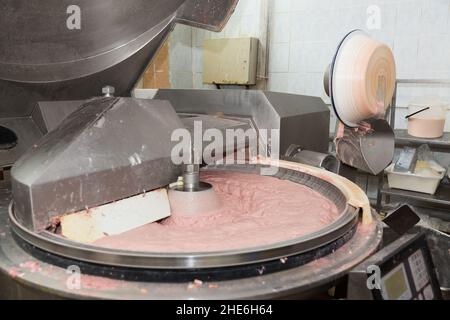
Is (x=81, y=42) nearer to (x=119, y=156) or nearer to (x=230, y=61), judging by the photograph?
(x=119, y=156)

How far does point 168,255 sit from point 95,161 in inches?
12.6

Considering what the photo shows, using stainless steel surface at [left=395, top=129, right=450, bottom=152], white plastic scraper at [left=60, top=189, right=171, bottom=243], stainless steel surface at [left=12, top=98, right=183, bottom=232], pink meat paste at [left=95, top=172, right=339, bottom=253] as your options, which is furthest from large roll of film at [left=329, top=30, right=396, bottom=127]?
stainless steel surface at [left=395, top=129, right=450, bottom=152]

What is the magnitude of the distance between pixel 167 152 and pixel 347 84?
26.3 inches

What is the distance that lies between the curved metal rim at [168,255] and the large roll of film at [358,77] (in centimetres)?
65

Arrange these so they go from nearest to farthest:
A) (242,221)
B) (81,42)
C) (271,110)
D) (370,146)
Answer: (242,221) < (81,42) < (271,110) < (370,146)

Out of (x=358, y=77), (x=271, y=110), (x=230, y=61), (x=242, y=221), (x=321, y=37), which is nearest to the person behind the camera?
(x=242, y=221)

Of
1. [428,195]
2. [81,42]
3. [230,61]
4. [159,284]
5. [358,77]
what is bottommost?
[428,195]

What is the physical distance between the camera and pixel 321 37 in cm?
325

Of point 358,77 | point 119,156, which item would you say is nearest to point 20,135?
point 119,156

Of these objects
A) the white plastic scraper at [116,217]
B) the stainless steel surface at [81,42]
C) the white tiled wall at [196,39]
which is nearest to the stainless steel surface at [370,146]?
the stainless steel surface at [81,42]

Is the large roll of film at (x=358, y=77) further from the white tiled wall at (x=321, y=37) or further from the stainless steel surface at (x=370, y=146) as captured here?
the white tiled wall at (x=321, y=37)

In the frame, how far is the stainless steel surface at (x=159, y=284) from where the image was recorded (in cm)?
71

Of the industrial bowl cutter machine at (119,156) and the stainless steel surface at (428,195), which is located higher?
the industrial bowl cutter machine at (119,156)
